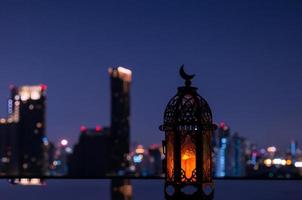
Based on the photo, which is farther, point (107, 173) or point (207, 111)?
point (107, 173)

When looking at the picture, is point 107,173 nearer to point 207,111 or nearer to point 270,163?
point 270,163

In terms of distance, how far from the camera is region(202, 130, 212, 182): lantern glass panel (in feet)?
22.6

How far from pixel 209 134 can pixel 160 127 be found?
18.7 inches

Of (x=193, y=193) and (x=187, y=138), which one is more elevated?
(x=187, y=138)

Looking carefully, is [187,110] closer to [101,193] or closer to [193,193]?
[193,193]

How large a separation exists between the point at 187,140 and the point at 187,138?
2 centimetres

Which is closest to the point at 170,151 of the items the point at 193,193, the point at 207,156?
the point at 207,156

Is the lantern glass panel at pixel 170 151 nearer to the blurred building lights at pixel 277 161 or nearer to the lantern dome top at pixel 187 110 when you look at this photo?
the lantern dome top at pixel 187 110

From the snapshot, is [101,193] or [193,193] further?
[101,193]

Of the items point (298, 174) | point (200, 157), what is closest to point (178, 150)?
point (200, 157)

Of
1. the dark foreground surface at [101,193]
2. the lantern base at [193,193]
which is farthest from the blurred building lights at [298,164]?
the lantern base at [193,193]

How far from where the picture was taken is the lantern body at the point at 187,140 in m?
6.89

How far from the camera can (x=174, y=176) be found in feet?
22.7

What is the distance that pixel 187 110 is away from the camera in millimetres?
6984
